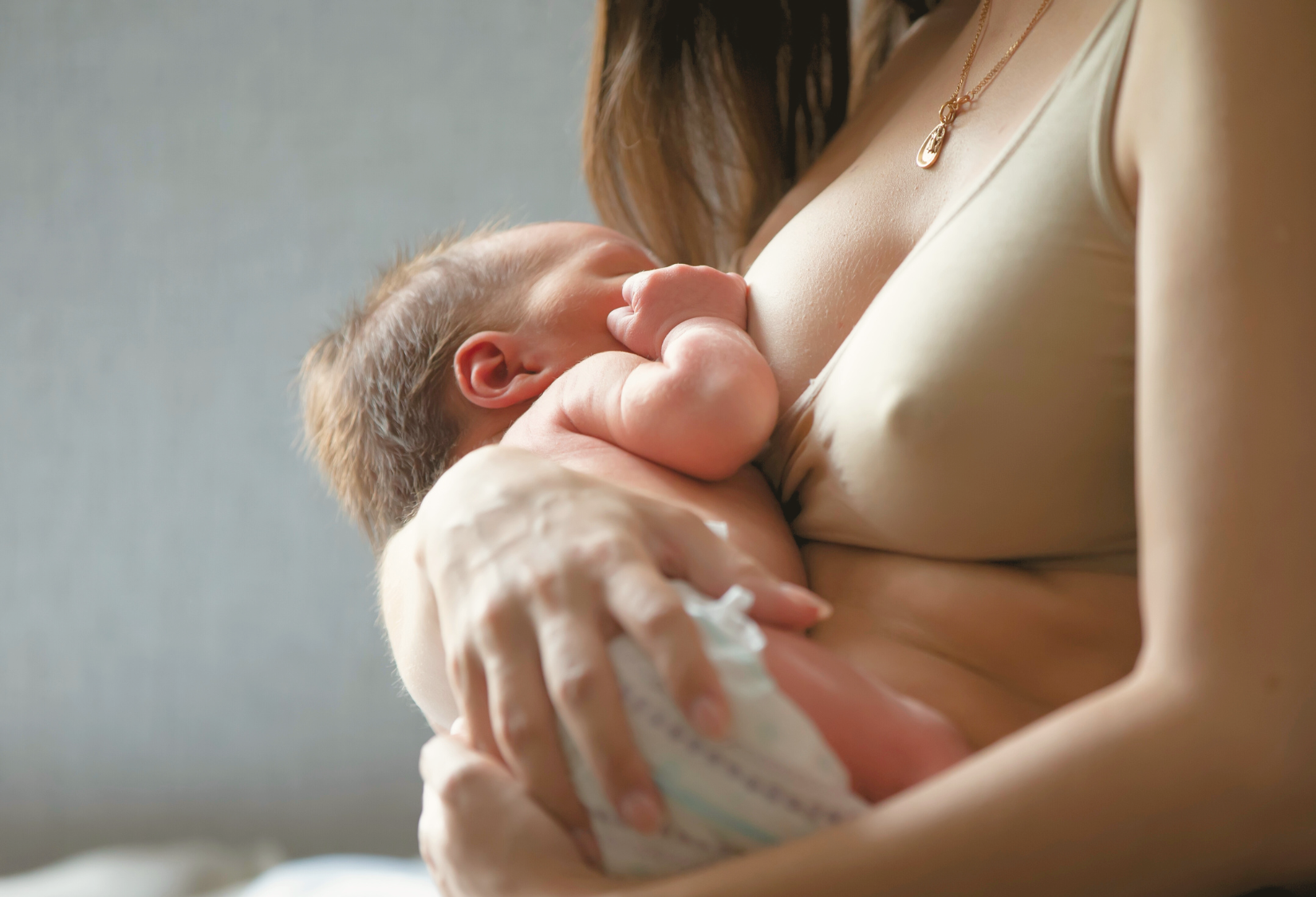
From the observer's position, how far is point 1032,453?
63 centimetres

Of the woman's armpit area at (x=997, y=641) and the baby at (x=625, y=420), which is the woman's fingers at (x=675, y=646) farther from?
the woman's armpit area at (x=997, y=641)

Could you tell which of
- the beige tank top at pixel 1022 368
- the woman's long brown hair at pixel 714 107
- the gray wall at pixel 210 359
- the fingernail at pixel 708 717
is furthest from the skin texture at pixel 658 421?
the gray wall at pixel 210 359

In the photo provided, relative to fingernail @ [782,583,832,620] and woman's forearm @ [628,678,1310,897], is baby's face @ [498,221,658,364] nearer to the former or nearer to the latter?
fingernail @ [782,583,832,620]

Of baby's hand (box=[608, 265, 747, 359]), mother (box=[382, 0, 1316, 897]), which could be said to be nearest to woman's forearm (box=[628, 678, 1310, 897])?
mother (box=[382, 0, 1316, 897])

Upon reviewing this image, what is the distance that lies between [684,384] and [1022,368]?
0.25 meters

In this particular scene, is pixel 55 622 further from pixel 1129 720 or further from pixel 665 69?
pixel 1129 720

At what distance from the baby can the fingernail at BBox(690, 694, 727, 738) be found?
13 millimetres

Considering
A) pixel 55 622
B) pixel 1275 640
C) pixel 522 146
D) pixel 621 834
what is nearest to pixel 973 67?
pixel 1275 640

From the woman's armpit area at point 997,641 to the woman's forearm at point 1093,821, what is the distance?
0.43 ft

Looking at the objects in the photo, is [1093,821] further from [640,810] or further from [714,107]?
[714,107]

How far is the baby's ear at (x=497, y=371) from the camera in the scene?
3.12 ft

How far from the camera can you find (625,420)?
78 cm

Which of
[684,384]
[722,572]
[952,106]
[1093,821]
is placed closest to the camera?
[1093,821]

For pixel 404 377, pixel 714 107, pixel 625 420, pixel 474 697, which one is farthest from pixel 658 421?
pixel 714 107
